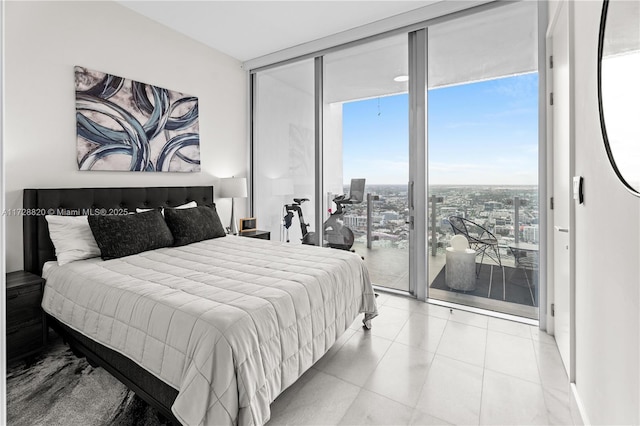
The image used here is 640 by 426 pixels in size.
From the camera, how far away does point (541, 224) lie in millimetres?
2693

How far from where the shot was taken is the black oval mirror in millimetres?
853

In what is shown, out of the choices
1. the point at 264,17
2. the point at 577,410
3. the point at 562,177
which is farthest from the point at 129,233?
the point at 562,177

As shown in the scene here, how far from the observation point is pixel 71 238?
2439 millimetres

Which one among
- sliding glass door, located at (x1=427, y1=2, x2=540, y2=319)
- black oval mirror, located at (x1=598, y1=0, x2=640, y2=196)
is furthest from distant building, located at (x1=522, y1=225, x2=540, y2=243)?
black oval mirror, located at (x1=598, y1=0, x2=640, y2=196)

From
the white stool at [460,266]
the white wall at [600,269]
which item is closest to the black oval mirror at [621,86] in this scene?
the white wall at [600,269]

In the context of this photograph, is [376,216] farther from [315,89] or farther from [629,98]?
[629,98]

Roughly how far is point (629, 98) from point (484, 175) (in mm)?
2156

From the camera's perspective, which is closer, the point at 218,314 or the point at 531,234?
the point at 218,314

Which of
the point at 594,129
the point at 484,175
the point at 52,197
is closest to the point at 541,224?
the point at 484,175

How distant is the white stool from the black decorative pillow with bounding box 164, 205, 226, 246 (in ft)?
7.64

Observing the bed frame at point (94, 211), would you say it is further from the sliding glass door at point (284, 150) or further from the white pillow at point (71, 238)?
the sliding glass door at point (284, 150)

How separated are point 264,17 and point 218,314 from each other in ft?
9.91

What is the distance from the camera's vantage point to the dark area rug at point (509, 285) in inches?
112

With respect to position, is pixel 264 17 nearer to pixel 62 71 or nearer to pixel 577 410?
pixel 62 71
